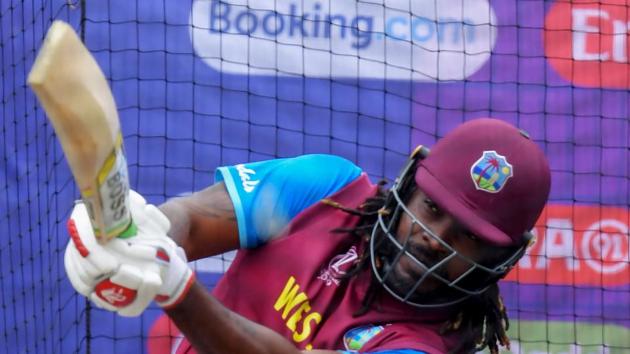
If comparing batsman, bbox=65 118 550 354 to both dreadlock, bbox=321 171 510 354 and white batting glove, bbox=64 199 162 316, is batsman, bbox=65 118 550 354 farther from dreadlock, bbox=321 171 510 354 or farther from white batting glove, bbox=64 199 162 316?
white batting glove, bbox=64 199 162 316

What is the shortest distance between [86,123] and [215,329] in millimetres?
531

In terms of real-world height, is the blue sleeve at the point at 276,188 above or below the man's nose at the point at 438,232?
above

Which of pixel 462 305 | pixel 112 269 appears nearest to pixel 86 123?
pixel 112 269

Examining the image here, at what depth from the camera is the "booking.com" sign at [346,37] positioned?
4348 mm

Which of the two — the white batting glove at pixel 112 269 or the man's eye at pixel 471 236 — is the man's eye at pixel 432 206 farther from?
the white batting glove at pixel 112 269

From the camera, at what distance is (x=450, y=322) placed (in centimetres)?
298

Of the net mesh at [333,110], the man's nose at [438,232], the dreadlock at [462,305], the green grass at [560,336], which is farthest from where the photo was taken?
the green grass at [560,336]

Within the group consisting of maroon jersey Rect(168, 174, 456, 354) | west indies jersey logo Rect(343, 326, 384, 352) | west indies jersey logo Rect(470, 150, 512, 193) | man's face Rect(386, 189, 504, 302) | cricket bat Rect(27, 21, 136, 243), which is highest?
cricket bat Rect(27, 21, 136, 243)

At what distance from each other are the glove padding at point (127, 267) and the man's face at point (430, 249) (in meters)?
0.76

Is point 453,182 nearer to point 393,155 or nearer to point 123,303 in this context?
point 123,303

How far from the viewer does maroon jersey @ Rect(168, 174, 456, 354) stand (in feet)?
9.52

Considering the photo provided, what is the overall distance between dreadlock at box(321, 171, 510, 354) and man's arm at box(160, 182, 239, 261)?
0.76 ft

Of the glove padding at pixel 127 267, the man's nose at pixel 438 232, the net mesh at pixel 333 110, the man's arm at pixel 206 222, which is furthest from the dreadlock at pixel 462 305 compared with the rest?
the net mesh at pixel 333 110

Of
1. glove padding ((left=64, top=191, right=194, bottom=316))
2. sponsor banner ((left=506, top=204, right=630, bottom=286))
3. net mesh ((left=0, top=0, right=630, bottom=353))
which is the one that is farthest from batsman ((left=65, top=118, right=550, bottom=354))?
sponsor banner ((left=506, top=204, right=630, bottom=286))
